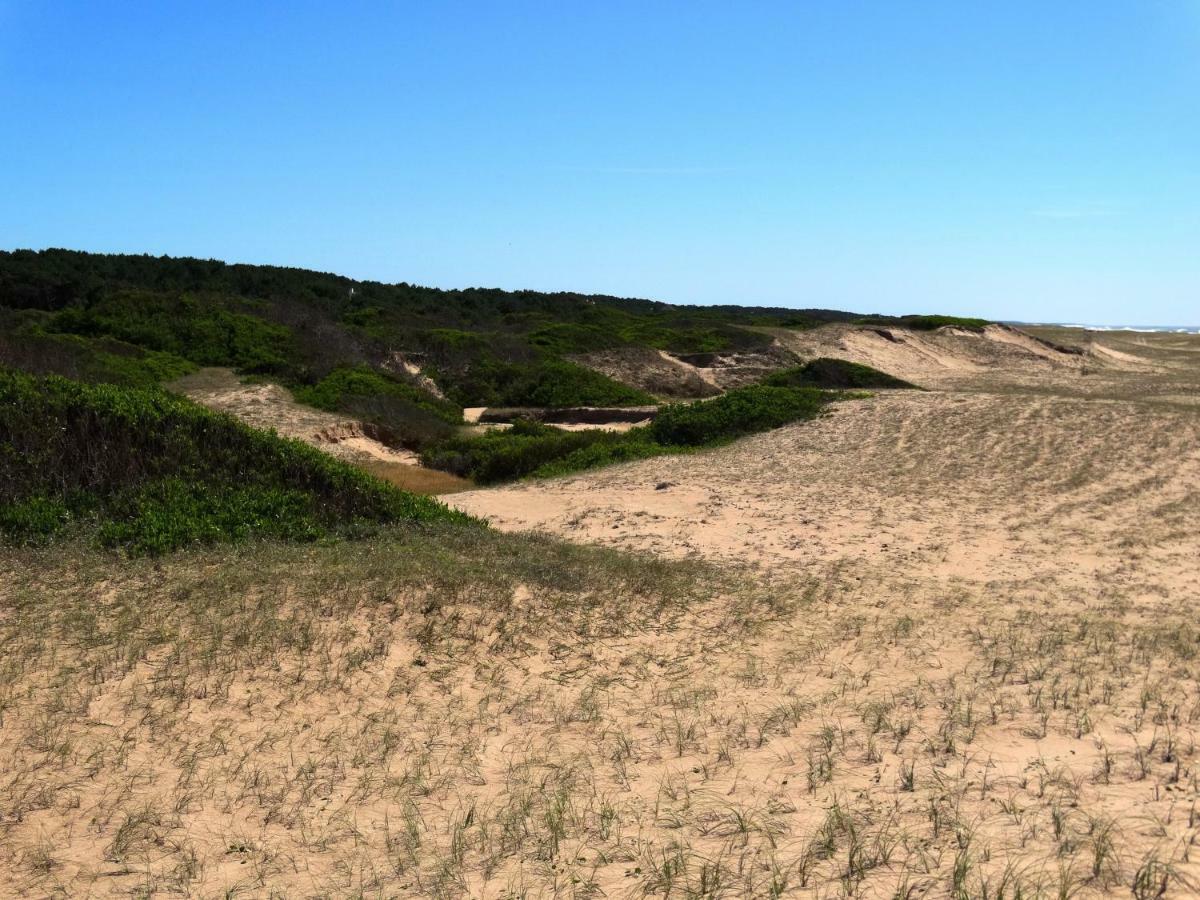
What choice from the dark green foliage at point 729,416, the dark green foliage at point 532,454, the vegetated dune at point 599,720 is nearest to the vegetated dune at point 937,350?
the dark green foliage at point 729,416

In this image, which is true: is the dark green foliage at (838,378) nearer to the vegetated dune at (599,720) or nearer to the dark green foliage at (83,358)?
the dark green foliage at (83,358)

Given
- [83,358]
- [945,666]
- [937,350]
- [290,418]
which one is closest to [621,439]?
[290,418]

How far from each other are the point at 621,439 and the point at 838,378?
37.0ft

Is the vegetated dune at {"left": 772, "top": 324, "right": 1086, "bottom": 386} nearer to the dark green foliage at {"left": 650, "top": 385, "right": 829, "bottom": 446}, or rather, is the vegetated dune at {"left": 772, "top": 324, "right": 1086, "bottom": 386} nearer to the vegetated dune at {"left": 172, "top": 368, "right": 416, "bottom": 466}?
the dark green foliage at {"left": 650, "top": 385, "right": 829, "bottom": 446}

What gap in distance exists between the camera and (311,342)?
1117 inches

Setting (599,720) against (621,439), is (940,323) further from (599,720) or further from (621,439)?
(599,720)

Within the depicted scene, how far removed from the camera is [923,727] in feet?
17.2

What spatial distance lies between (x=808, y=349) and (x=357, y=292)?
28.5 m

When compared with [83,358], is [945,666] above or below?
below

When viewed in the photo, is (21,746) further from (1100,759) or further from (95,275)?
(95,275)

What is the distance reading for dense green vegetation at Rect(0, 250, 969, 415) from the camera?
77.4 ft

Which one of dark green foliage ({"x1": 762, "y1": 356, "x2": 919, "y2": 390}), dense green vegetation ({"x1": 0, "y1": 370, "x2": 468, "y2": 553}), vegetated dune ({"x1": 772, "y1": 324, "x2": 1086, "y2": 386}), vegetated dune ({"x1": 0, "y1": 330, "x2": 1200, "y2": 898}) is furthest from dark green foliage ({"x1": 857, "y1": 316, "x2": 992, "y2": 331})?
dense green vegetation ({"x1": 0, "y1": 370, "x2": 468, "y2": 553})

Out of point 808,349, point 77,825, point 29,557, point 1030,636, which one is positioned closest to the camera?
point 77,825

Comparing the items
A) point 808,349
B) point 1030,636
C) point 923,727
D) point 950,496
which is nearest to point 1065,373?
point 808,349
